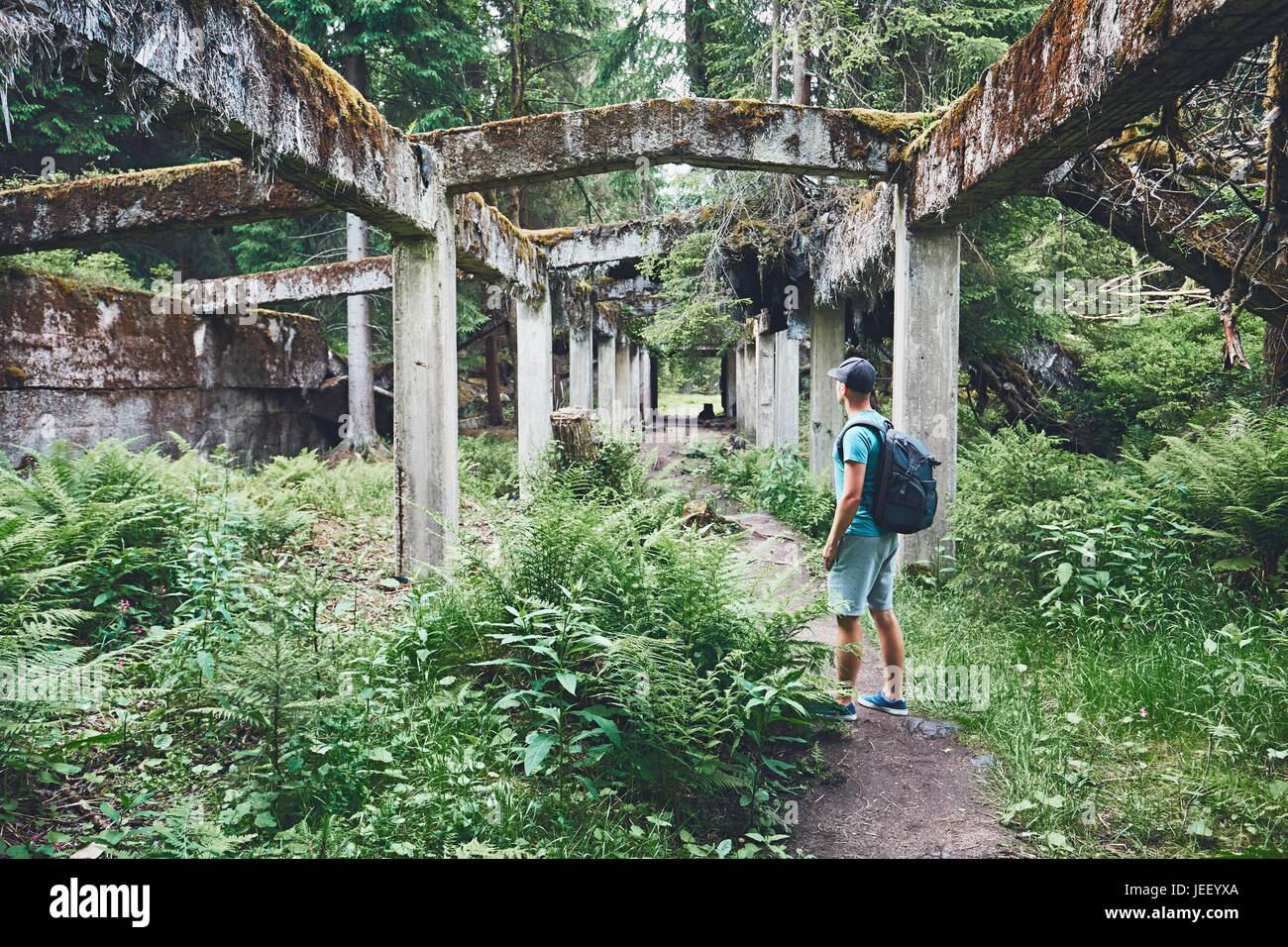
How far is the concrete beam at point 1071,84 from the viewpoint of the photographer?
405cm

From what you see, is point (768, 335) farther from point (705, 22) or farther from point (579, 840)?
point (579, 840)

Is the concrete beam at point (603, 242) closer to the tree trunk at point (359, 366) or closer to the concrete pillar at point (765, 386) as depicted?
the tree trunk at point (359, 366)

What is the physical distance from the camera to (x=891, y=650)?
524 cm

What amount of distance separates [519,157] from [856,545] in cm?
522

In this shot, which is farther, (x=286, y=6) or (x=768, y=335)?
(x=768, y=335)

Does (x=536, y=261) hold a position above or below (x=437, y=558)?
above

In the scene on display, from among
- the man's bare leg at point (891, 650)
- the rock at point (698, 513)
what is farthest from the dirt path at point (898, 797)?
the rock at point (698, 513)

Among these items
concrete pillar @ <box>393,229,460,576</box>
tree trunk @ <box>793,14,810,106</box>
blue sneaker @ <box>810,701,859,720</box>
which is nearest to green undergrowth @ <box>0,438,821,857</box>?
blue sneaker @ <box>810,701,859,720</box>

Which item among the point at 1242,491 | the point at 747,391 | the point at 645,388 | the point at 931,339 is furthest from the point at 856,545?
the point at 645,388

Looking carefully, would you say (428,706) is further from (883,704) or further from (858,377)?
(858,377)
